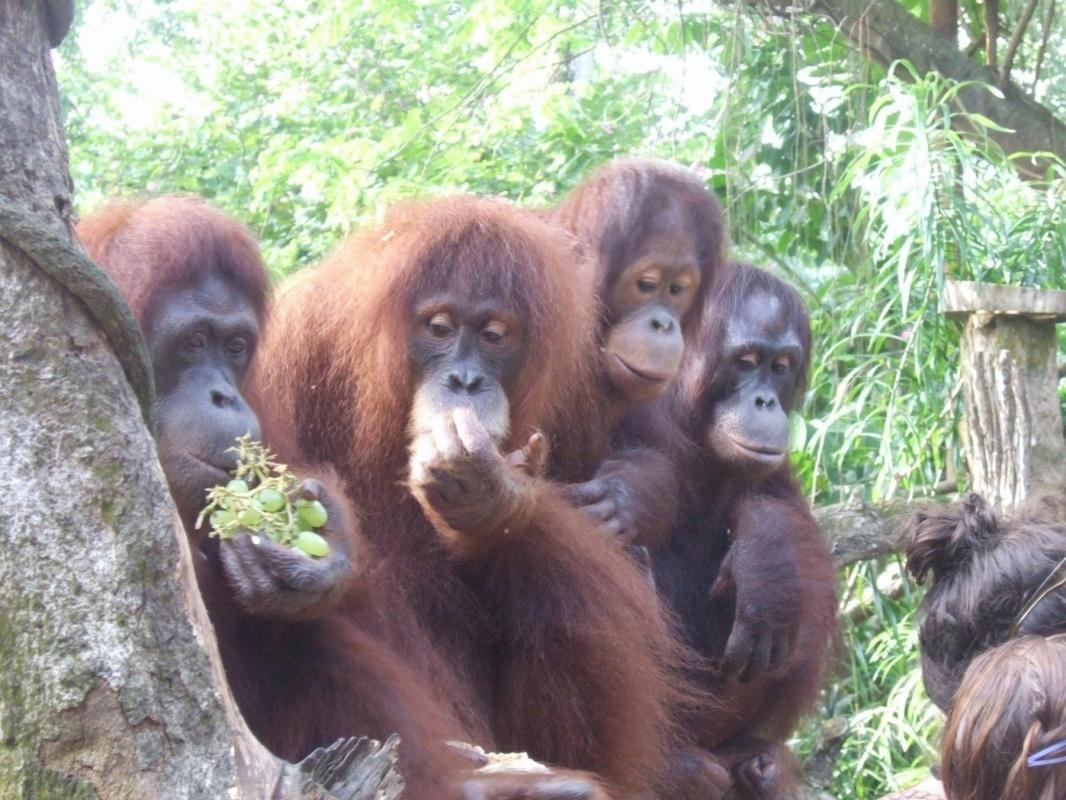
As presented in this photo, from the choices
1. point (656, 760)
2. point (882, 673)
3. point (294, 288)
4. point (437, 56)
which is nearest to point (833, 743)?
point (882, 673)

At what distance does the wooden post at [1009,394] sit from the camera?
13.2ft

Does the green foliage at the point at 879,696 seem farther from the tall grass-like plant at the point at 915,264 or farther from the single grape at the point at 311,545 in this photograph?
the single grape at the point at 311,545

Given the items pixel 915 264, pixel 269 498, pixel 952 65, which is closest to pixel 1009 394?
pixel 915 264

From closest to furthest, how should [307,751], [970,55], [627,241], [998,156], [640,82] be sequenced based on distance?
[307,751] → [627,241] → [998,156] → [970,55] → [640,82]

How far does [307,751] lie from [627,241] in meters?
1.51

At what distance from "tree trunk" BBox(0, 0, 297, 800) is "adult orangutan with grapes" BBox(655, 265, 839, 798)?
1867 millimetres

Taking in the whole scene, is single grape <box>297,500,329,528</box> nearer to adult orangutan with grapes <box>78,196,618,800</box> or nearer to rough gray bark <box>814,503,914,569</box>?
adult orangutan with grapes <box>78,196,618,800</box>

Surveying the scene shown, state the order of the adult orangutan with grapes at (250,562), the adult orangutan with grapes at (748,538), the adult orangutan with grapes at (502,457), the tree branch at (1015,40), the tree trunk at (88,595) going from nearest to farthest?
the tree trunk at (88,595)
the adult orangutan with grapes at (250,562)
the adult orangutan with grapes at (502,457)
the adult orangutan with grapes at (748,538)
the tree branch at (1015,40)

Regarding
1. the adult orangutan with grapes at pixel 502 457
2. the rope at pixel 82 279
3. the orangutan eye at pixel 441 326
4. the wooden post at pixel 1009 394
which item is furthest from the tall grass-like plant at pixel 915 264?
the rope at pixel 82 279

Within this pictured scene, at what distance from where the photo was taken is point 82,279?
1.48 meters

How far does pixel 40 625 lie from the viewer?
4.49ft

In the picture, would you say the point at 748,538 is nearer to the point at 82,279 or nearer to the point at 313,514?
the point at 313,514

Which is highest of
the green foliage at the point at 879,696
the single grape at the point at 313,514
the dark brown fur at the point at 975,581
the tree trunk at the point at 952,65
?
the tree trunk at the point at 952,65

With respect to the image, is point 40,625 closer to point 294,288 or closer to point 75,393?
point 75,393
